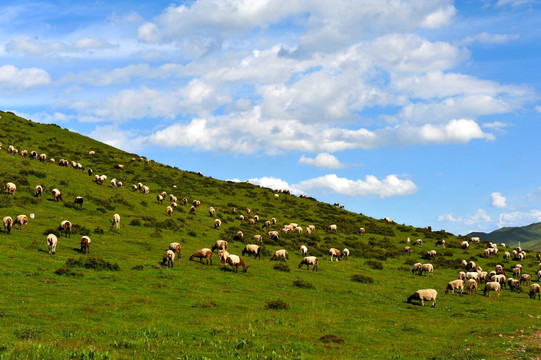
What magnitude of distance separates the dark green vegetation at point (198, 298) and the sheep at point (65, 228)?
695 mm

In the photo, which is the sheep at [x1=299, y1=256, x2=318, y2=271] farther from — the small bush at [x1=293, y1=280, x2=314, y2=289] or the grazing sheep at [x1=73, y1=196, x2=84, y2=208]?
the grazing sheep at [x1=73, y1=196, x2=84, y2=208]

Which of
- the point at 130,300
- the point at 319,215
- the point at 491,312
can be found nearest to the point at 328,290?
the point at 491,312

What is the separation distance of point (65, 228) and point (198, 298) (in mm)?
18459

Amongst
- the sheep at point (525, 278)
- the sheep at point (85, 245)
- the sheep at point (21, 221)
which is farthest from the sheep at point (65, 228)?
the sheep at point (525, 278)

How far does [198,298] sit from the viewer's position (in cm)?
2517

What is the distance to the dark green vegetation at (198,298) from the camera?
649 inches

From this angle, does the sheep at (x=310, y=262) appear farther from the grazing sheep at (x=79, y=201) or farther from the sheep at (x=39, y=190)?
the sheep at (x=39, y=190)

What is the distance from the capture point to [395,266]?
50.2m

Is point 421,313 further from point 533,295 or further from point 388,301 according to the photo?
point 533,295

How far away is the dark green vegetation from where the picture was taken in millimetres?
16484

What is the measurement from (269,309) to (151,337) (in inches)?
362

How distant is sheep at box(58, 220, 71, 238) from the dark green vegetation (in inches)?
27.3

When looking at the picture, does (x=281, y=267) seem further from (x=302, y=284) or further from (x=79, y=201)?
(x=79, y=201)

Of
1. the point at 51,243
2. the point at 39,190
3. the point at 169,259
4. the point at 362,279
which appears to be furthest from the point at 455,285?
the point at 39,190
